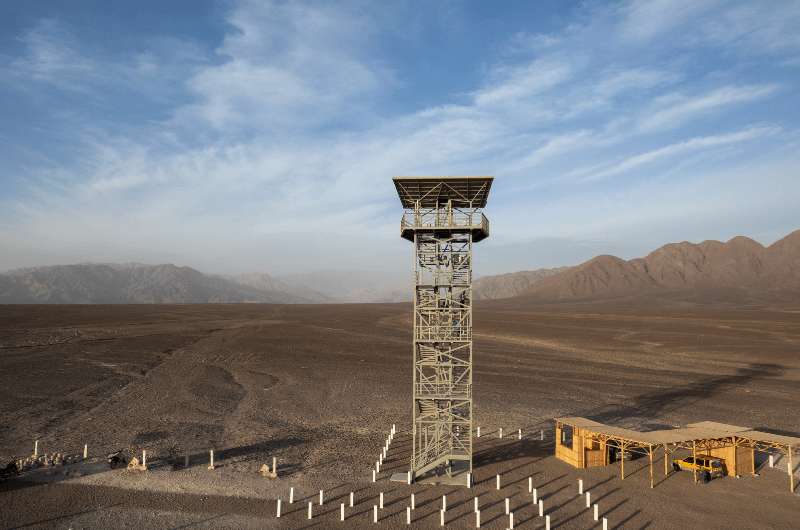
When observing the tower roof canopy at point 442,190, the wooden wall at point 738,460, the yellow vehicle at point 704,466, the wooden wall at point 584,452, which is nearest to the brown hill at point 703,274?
the wooden wall at point 738,460

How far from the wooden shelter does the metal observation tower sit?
215 inches

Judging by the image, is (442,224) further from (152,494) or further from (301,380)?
(301,380)

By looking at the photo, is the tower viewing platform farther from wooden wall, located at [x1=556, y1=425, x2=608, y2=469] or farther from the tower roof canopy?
wooden wall, located at [x1=556, y1=425, x2=608, y2=469]

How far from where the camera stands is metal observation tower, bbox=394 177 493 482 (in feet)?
67.2

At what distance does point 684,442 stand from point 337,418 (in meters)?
19.7

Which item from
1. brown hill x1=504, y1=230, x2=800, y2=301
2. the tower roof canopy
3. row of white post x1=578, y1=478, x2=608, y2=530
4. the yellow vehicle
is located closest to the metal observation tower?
the tower roof canopy

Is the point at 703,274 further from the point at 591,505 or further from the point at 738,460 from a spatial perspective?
the point at 591,505

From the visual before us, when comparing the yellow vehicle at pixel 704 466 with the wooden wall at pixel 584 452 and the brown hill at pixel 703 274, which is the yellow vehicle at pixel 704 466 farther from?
the brown hill at pixel 703 274

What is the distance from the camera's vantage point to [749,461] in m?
21.2

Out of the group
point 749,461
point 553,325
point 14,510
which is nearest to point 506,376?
point 749,461

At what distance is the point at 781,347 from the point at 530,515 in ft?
209

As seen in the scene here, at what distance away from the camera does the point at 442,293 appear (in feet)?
69.7

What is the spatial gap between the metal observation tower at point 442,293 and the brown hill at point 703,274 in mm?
156153

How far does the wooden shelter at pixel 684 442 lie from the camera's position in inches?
789
